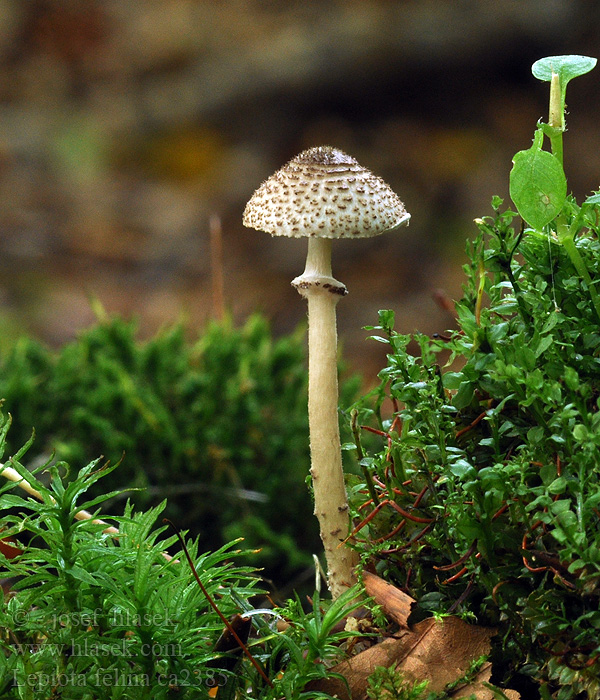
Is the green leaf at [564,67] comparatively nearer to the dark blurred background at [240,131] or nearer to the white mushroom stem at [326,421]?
the white mushroom stem at [326,421]

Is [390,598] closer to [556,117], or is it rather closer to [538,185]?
[538,185]

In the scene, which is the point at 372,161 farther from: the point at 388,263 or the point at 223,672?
the point at 223,672

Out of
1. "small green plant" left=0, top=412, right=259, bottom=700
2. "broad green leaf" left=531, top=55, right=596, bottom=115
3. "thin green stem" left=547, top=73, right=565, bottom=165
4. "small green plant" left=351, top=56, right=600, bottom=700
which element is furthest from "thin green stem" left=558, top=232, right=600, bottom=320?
"small green plant" left=0, top=412, right=259, bottom=700

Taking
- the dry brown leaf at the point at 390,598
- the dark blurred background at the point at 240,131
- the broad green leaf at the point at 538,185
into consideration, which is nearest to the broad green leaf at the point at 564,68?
the broad green leaf at the point at 538,185

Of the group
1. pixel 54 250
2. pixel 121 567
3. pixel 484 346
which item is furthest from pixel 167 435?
pixel 54 250

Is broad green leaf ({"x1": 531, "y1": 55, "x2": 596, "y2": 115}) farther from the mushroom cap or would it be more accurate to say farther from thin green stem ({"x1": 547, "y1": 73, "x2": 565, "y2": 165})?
the mushroom cap

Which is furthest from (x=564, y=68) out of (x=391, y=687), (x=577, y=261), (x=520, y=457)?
(x=391, y=687)
